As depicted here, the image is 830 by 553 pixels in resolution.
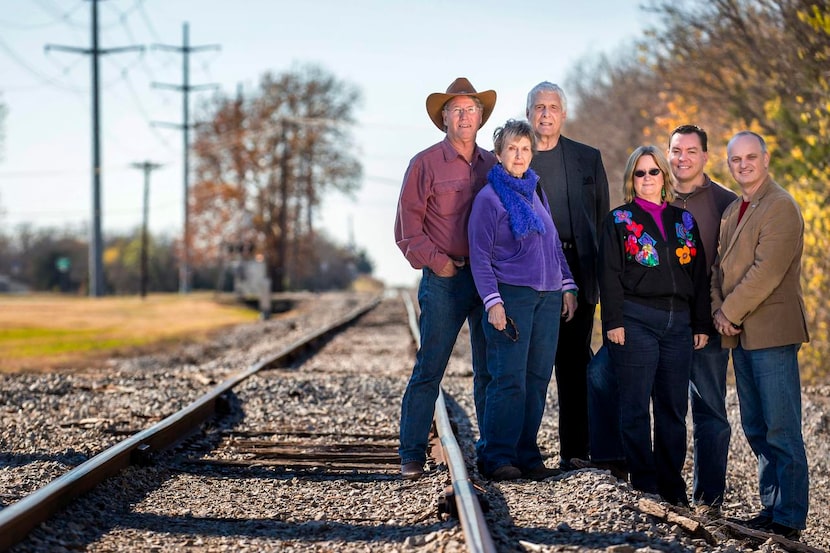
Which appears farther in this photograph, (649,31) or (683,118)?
(683,118)

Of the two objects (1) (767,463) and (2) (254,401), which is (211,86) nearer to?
(2) (254,401)

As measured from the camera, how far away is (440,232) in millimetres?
5613

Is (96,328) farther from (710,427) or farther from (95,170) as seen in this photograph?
(710,427)

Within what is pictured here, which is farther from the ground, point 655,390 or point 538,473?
point 655,390

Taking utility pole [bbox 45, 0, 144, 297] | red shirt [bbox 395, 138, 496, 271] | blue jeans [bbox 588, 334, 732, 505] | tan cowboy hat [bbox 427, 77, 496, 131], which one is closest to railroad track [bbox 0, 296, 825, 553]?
blue jeans [bbox 588, 334, 732, 505]

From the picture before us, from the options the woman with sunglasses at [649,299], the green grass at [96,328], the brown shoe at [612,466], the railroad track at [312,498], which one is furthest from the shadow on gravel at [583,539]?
the green grass at [96,328]

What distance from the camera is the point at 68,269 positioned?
79.5 m

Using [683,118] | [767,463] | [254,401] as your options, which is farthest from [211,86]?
[767,463]

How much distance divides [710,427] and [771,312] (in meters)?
0.80

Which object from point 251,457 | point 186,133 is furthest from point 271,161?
point 251,457

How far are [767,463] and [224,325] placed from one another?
21.7 metres

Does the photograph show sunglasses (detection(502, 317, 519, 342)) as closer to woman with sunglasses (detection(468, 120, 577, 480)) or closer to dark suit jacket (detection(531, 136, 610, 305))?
woman with sunglasses (detection(468, 120, 577, 480))

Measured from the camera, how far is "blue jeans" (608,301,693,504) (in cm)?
550

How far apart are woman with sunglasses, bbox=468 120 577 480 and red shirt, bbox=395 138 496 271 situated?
162 millimetres
